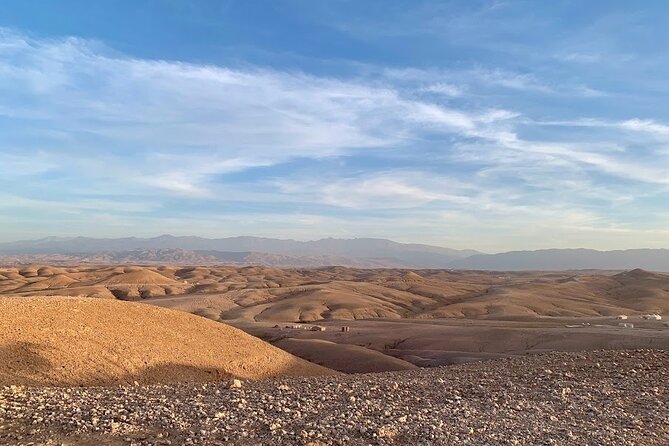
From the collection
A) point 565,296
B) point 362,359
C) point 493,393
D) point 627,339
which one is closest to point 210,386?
point 493,393

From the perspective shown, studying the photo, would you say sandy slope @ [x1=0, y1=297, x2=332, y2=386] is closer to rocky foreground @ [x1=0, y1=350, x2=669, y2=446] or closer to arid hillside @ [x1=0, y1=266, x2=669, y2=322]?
rocky foreground @ [x1=0, y1=350, x2=669, y2=446]

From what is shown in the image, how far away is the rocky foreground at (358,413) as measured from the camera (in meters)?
8.27

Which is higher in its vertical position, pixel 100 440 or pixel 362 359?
pixel 100 440

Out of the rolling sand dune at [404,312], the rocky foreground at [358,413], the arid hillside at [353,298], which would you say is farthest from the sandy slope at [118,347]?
the arid hillside at [353,298]

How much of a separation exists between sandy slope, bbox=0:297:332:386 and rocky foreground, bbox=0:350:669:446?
13.0ft

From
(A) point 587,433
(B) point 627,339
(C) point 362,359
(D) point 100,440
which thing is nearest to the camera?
(D) point 100,440

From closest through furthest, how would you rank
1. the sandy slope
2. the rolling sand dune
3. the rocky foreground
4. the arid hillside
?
the rocky foreground → the sandy slope → the rolling sand dune → the arid hillside

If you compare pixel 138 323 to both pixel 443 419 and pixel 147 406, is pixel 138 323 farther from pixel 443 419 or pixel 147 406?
pixel 443 419

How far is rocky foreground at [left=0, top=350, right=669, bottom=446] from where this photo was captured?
827cm

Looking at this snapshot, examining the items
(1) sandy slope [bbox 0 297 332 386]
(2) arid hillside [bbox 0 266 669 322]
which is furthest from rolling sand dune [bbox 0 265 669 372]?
(1) sandy slope [bbox 0 297 332 386]

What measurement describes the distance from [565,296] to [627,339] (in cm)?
5396

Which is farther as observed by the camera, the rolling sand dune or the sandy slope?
the rolling sand dune

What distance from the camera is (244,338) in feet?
74.8

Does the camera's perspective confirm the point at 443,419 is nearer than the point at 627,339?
Yes
